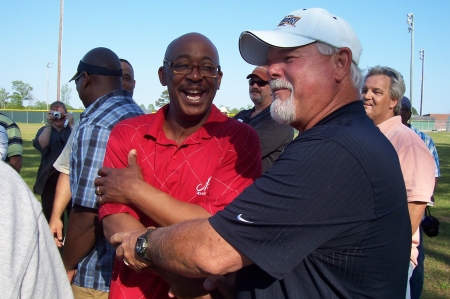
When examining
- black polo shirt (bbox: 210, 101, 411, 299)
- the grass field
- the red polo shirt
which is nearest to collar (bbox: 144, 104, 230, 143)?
the red polo shirt

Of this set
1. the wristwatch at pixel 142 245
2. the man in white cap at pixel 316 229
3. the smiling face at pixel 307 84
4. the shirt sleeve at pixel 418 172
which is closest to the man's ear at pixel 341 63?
the smiling face at pixel 307 84

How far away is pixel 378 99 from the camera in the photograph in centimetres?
384

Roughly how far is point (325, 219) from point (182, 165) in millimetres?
984

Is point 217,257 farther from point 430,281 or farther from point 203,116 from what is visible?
point 430,281

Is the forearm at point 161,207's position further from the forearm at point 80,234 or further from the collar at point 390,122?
the collar at point 390,122

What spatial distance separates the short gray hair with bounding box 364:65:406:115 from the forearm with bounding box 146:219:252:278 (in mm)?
2691

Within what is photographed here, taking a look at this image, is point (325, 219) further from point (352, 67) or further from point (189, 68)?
point (189, 68)

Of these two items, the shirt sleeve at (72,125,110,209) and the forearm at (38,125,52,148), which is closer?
the shirt sleeve at (72,125,110,209)

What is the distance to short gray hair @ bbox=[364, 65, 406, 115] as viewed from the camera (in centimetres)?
387

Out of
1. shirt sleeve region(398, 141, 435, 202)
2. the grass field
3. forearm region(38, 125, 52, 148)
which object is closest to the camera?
shirt sleeve region(398, 141, 435, 202)

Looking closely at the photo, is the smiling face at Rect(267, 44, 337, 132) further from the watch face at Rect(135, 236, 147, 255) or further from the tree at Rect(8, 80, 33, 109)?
the tree at Rect(8, 80, 33, 109)

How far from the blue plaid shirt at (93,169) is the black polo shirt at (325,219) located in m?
1.23

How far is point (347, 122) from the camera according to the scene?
70.4 inches

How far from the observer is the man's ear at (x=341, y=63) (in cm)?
200
